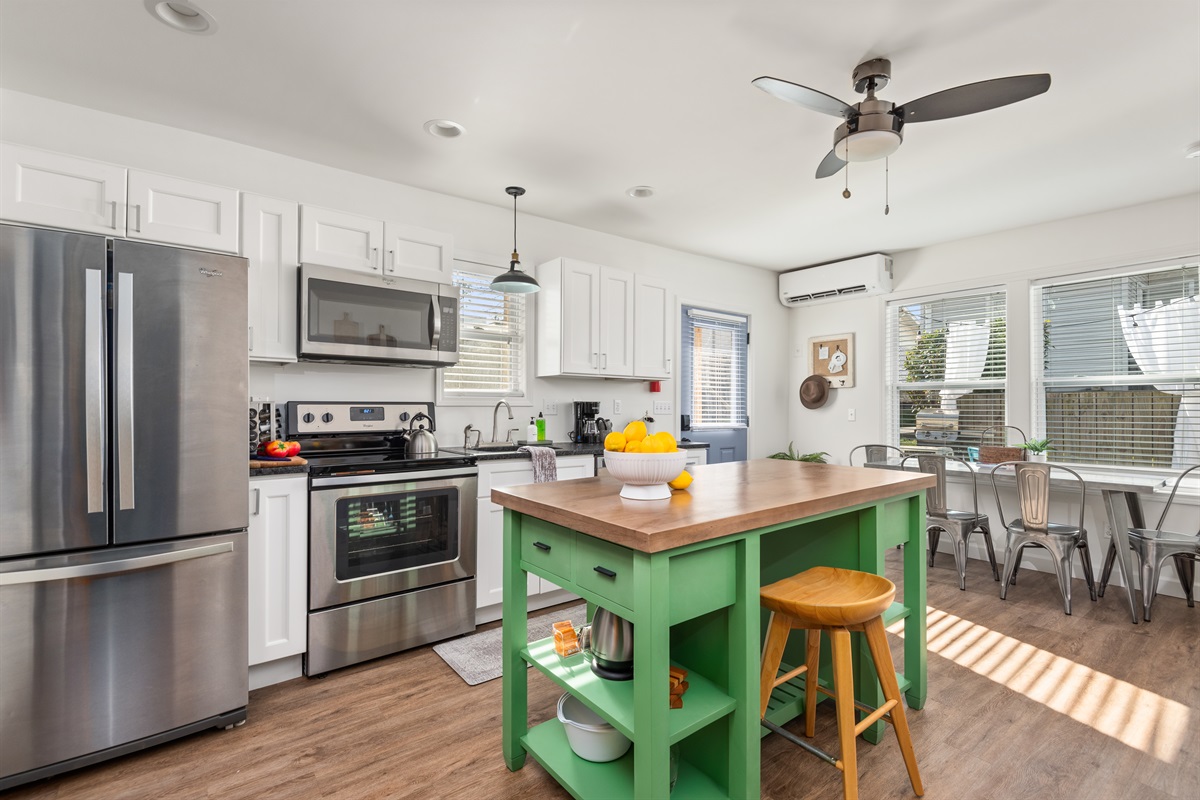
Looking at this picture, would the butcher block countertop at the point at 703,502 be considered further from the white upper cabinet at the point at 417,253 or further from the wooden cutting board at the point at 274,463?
the white upper cabinet at the point at 417,253

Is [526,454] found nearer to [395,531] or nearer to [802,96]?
[395,531]

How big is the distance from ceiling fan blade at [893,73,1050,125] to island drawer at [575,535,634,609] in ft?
6.49

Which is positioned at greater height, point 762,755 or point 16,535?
point 16,535

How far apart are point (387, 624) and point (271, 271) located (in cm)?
183

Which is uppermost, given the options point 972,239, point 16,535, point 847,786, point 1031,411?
point 972,239

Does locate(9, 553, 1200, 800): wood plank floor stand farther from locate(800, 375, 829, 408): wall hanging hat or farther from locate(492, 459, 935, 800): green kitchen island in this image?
locate(800, 375, 829, 408): wall hanging hat

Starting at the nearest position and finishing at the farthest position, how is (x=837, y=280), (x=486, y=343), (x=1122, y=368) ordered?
1. (x=486, y=343)
2. (x=1122, y=368)
3. (x=837, y=280)

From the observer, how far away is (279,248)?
2.86 m

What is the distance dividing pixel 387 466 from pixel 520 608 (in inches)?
49.5

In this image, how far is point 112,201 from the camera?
93.2 inches

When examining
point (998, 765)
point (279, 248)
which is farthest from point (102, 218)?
point (998, 765)

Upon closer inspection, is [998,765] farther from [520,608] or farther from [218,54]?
[218,54]

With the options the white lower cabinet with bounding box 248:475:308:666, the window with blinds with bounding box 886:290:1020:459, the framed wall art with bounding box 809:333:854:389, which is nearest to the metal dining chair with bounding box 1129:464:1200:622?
the window with blinds with bounding box 886:290:1020:459

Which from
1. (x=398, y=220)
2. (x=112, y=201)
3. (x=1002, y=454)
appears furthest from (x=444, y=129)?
(x=1002, y=454)
